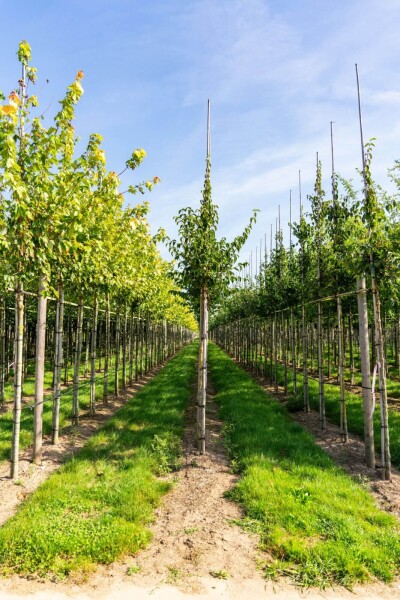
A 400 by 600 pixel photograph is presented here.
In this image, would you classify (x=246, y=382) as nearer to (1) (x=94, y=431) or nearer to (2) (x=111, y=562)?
(1) (x=94, y=431)

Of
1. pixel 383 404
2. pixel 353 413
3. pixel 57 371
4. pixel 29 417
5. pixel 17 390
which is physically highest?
pixel 57 371

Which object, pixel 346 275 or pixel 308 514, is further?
pixel 346 275

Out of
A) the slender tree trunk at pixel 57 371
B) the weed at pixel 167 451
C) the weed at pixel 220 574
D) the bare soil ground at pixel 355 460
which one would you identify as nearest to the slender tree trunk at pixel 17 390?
the slender tree trunk at pixel 57 371

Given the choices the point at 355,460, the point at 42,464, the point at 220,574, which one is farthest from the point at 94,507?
the point at 355,460

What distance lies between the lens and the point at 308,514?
599 cm

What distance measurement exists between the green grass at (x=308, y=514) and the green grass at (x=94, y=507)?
1.62m

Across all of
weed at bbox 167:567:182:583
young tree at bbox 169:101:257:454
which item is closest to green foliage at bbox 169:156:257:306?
young tree at bbox 169:101:257:454

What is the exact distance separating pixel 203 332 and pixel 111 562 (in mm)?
5569

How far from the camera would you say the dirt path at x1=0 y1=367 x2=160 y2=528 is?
22.0 feet

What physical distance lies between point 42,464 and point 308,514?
5.48 m

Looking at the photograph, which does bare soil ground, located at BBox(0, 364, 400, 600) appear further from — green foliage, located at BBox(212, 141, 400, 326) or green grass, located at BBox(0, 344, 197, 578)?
green foliage, located at BBox(212, 141, 400, 326)

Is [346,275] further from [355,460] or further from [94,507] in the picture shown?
[94,507]

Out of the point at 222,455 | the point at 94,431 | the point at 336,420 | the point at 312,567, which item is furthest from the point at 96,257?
the point at 336,420

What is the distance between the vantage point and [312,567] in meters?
4.84
